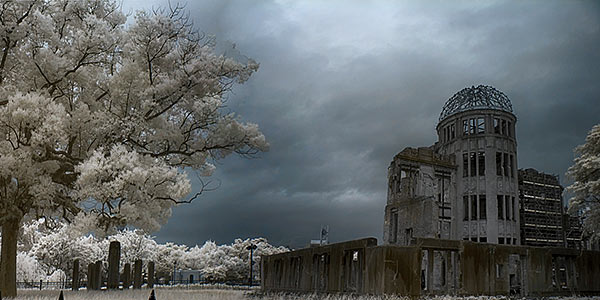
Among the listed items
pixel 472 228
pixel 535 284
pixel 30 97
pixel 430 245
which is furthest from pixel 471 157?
pixel 30 97

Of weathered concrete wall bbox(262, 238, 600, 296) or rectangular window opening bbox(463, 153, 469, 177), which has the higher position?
rectangular window opening bbox(463, 153, 469, 177)

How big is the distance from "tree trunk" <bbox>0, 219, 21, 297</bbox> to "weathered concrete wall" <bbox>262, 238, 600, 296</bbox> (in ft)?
38.7

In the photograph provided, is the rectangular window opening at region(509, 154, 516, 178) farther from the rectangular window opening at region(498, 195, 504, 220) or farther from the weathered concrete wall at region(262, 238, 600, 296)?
the weathered concrete wall at region(262, 238, 600, 296)

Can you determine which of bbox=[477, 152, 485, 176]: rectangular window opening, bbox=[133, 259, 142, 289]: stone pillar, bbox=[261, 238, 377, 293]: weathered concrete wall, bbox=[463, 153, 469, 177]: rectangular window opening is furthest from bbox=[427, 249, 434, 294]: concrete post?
bbox=[477, 152, 485, 176]: rectangular window opening

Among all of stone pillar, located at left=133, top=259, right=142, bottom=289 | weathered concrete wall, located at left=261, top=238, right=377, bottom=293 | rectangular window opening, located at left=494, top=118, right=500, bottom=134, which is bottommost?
stone pillar, located at left=133, top=259, right=142, bottom=289

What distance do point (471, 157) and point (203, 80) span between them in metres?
31.9

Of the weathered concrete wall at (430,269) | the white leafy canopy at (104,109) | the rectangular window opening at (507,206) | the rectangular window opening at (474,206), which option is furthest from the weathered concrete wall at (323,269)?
the rectangular window opening at (507,206)

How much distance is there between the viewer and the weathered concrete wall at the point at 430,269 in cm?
1762

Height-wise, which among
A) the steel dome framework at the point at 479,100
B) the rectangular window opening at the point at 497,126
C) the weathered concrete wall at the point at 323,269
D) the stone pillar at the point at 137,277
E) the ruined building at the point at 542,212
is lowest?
the stone pillar at the point at 137,277

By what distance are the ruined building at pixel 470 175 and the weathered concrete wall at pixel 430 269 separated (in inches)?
774

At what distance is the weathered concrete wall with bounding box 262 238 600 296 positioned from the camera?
17625mm

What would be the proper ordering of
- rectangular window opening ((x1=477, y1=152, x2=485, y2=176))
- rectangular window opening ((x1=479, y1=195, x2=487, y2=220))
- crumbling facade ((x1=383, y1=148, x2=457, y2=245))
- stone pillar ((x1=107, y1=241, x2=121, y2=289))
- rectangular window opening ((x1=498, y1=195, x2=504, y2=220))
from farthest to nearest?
rectangular window opening ((x1=477, y1=152, x2=485, y2=176)), rectangular window opening ((x1=479, y1=195, x2=487, y2=220)), rectangular window opening ((x1=498, y1=195, x2=504, y2=220)), crumbling facade ((x1=383, y1=148, x2=457, y2=245)), stone pillar ((x1=107, y1=241, x2=121, y2=289))

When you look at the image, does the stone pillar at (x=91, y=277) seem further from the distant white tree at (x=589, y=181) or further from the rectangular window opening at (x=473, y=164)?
the rectangular window opening at (x=473, y=164)

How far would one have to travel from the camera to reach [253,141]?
A: 23.2 metres
